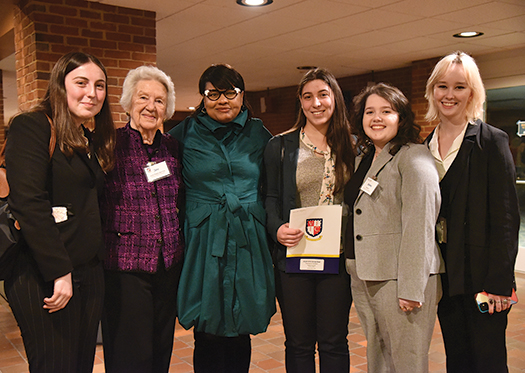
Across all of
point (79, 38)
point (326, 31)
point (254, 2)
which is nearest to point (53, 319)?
point (79, 38)

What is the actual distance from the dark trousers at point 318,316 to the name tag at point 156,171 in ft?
2.50

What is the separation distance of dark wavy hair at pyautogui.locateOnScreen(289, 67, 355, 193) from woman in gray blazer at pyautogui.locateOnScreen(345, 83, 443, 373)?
0.35 feet

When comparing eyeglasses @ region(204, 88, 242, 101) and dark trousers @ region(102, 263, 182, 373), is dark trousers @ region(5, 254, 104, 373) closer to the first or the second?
dark trousers @ region(102, 263, 182, 373)

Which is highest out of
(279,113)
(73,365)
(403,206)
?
(279,113)

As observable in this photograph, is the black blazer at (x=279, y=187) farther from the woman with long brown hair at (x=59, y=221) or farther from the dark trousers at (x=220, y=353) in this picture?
the woman with long brown hair at (x=59, y=221)

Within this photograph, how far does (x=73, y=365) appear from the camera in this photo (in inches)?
74.6

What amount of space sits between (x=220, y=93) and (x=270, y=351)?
2.25 metres

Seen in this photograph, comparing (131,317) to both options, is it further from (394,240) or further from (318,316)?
(394,240)

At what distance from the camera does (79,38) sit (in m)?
4.30

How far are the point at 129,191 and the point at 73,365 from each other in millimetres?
764

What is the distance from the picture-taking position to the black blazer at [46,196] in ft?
5.67

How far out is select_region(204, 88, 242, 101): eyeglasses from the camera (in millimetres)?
2412

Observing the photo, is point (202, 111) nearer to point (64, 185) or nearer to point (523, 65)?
point (64, 185)

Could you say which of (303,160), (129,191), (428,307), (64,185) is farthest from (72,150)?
(428,307)
